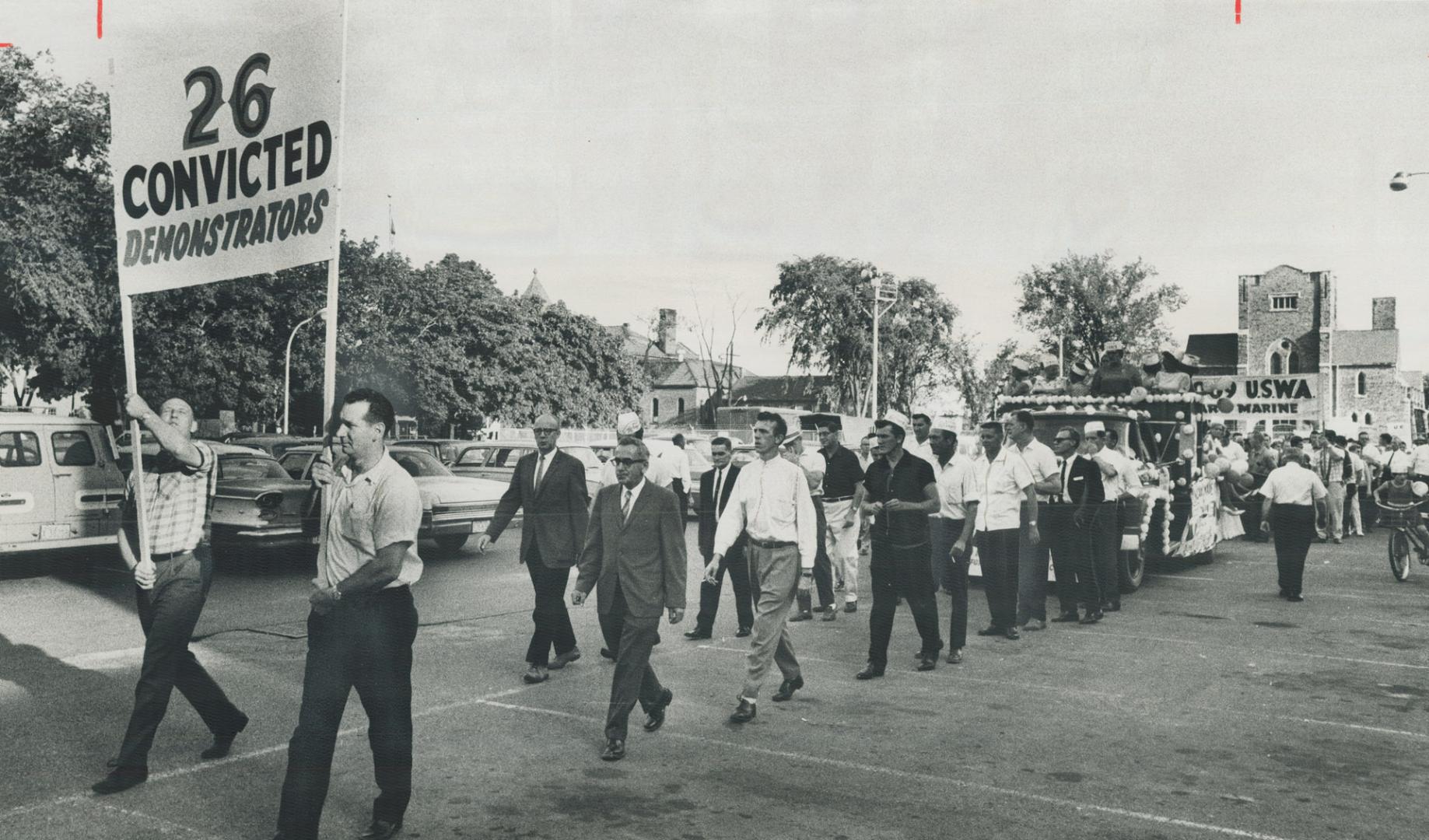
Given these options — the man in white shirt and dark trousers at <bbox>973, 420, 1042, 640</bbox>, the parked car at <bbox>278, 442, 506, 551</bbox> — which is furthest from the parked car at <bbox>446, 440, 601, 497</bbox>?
the man in white shirt and dark trousers at <bbox>973, 420, 1042, 640</bbox>

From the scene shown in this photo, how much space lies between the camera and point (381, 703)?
14.0ft

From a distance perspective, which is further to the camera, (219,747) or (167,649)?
(219,747)

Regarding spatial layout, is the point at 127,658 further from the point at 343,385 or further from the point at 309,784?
the point at 343,385

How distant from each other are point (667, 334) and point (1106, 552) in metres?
94.8

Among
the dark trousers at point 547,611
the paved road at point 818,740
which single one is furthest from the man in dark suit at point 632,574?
the dark trousers at point 547,611

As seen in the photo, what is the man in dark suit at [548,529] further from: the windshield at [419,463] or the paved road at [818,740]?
the windshield at [419,463]

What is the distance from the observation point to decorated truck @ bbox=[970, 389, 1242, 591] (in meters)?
12.5

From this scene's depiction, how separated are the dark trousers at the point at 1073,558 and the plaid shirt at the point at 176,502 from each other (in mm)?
7196

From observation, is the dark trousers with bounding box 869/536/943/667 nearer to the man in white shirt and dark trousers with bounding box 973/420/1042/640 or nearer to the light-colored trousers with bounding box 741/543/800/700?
the light-colored trousers with bounding box 741/543/800/700

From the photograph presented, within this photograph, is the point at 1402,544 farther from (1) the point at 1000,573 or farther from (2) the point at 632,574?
(2) the point at 632,574

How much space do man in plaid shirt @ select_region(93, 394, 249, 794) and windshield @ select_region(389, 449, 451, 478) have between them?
9315 millimetres

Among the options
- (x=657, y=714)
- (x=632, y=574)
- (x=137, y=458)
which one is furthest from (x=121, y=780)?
(x=657, y=714)

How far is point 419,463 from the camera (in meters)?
15.0

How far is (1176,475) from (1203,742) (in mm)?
8035
